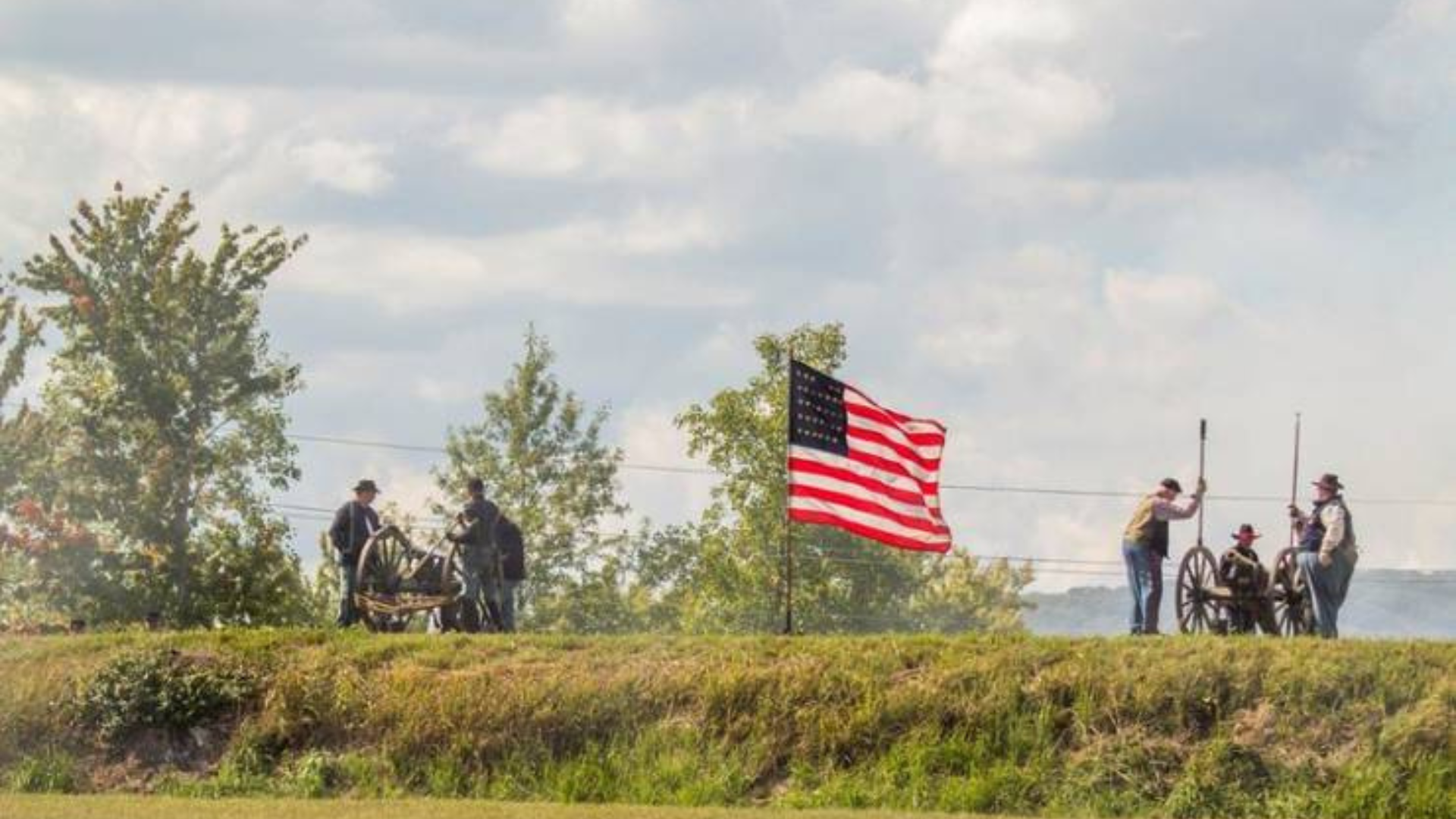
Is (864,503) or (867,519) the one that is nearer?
(867,519)

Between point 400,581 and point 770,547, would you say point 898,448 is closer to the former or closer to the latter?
point 400,581

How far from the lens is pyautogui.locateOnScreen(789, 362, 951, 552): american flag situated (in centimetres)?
3125

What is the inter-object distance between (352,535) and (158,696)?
5477mm

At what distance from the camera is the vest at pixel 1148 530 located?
29.7m

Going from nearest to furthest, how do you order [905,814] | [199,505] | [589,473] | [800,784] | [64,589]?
1. [905,814]
2. [800,784]
3. [64,589]
4. [199,505]
5. [589,473]

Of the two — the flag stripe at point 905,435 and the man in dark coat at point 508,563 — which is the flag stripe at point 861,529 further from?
the man in dark coat at point 508,563

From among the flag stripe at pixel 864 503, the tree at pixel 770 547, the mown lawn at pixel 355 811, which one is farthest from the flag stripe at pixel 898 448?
the tree at pixel 770 547

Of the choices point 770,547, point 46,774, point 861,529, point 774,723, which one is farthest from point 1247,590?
point 770,547

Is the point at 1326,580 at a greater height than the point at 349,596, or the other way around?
the point at 1326,580

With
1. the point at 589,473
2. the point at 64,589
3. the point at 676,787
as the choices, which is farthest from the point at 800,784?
the point at 589,473

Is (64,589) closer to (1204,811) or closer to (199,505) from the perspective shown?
(199,505)

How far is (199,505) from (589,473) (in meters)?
18.7

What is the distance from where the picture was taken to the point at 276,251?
6019 centimetres

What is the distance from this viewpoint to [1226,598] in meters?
30.2
